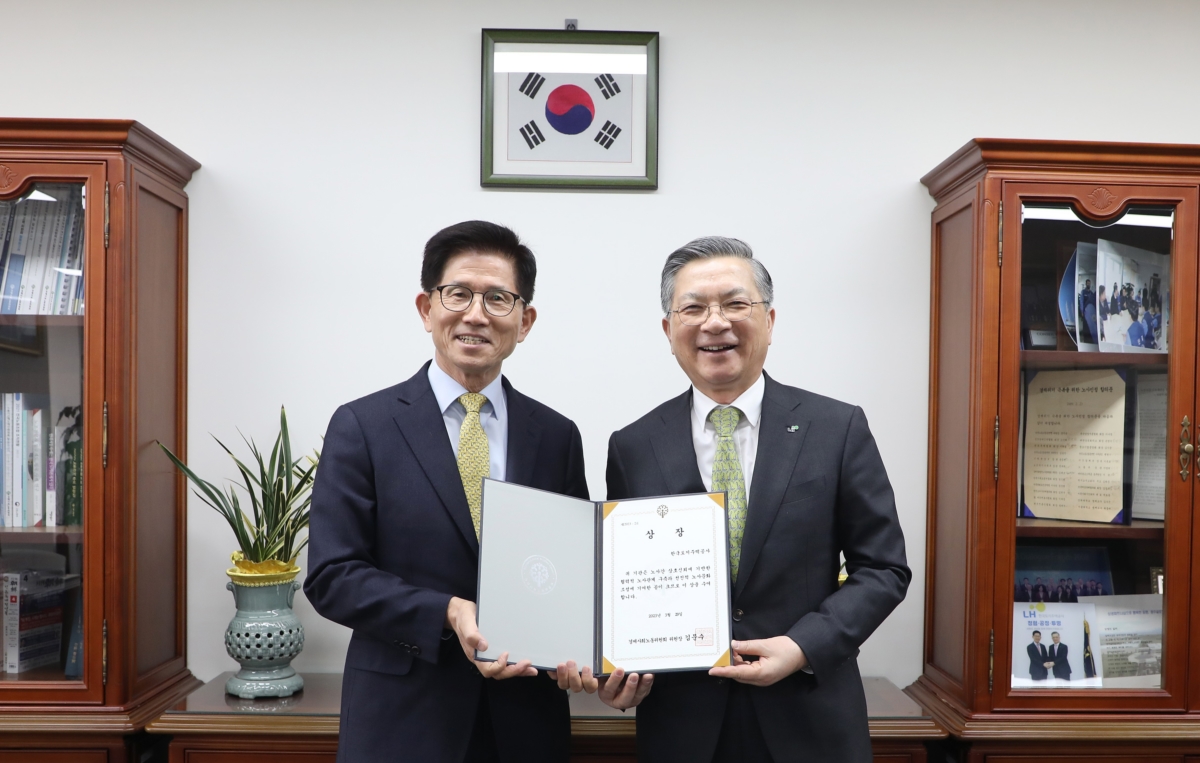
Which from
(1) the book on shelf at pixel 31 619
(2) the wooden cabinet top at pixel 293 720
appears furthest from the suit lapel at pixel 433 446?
(1) the book on shelf at pixel 31 619

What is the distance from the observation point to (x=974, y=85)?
7.97 ft

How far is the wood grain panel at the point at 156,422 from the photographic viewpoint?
6.86 feet

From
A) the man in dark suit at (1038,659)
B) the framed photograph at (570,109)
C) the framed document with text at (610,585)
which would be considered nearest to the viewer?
the framed document with text at (610,585)

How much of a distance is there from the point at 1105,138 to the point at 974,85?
0.41m

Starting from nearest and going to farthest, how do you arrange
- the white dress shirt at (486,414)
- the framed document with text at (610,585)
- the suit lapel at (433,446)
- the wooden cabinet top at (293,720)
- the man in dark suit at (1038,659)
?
the framed document with text at (610,585) → the suit lapel at (433,446) → the white dress shirt at (486,414) → the wooden cabinet top at (293,720) → the man in dark suit at (1038,659)

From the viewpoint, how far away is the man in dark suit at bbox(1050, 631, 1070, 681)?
2.08 meters

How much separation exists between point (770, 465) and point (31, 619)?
5.89ft

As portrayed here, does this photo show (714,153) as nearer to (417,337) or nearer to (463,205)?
(463,205)

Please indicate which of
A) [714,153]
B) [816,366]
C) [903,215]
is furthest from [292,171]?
[903,215]

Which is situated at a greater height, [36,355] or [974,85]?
[974,85]

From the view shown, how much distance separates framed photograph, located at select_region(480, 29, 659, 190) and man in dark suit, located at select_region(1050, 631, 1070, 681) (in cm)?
156

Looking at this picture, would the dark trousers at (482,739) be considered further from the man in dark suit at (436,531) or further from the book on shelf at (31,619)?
the book on shelf at (31,619)

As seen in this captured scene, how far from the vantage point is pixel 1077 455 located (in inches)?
83.4

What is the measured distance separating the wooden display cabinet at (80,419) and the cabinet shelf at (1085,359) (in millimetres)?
2181
